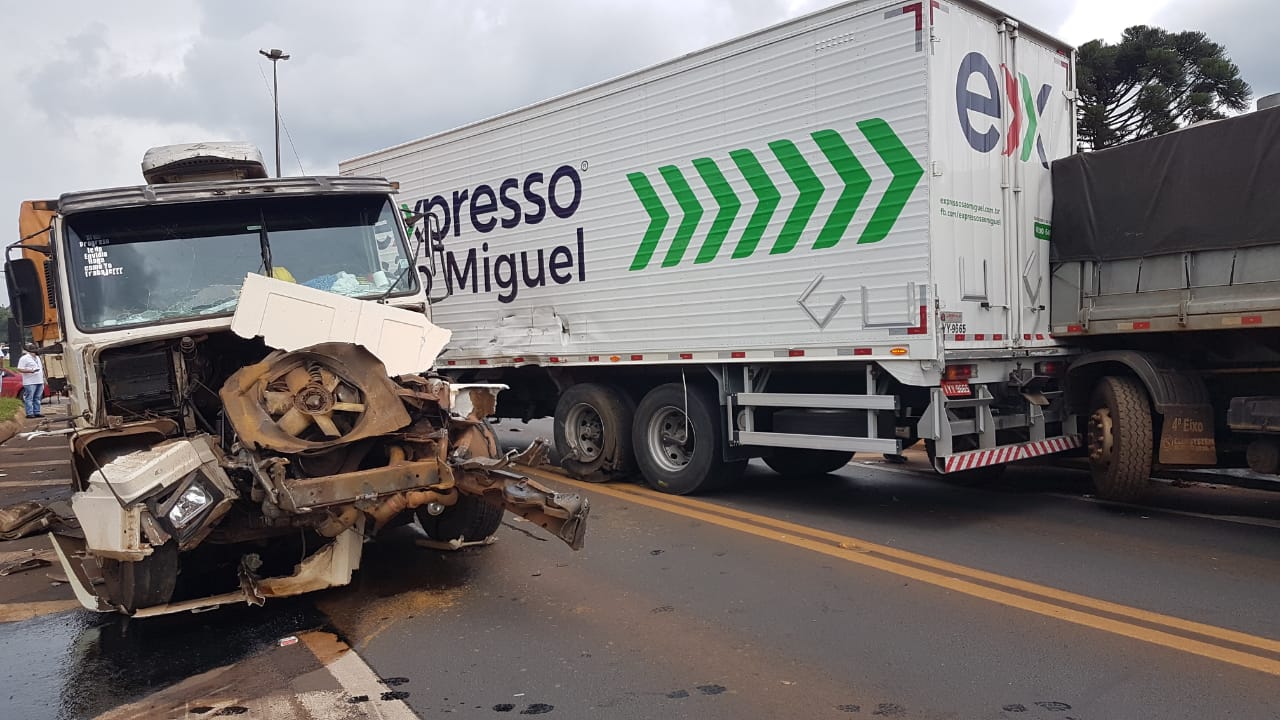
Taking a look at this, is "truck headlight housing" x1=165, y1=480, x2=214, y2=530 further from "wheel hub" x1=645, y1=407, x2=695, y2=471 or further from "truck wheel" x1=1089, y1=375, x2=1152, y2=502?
"truck wheel" x1=1089, y1=375, x2=1152, y2=502

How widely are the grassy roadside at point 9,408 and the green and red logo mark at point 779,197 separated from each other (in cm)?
1472

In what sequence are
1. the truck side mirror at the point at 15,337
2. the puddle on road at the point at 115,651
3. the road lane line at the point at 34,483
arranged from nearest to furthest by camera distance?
the puddle on road at the point at 115,651
the truck side mirror at the point at 15,337
the road lane line at the point at 34,483

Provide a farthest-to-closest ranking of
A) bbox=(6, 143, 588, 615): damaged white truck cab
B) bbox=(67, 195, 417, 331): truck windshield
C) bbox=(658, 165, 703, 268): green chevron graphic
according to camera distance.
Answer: bbox=(658, 165, 703, 268): green chevron graphic < bbox=(67, 195, 417, 331): truck windshield < bbox=(6, 143, 588, 615): damaged white truck cab

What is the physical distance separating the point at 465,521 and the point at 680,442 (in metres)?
3.01

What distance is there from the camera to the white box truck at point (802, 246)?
23.6 feet

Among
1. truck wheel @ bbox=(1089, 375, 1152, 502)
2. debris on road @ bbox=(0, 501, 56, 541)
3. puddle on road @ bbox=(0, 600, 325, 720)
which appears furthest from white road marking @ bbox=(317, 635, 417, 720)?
truck wheel @ bbox=(1089, 375, 1152, 502)

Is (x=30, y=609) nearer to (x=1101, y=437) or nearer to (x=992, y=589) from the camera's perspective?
(x=992, y=589)

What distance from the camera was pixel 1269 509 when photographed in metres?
7.63

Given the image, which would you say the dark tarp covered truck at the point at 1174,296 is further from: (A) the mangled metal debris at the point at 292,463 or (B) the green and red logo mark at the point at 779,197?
(A) the mangled metal debris at the point at 292,463

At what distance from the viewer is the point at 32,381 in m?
19.4

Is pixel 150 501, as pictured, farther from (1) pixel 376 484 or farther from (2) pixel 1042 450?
(2) pixel 1042 450

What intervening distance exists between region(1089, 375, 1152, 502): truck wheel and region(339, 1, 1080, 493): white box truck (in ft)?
1.44

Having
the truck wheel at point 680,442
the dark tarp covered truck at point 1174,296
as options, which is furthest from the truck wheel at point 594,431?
the dark tarp covered truck at point 1174,296

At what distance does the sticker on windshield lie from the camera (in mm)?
5762
